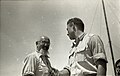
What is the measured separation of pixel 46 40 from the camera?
152 cm

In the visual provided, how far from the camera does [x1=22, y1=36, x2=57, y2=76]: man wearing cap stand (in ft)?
4.62

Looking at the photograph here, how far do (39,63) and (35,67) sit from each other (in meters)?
0.04

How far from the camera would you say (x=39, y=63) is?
1450 mm

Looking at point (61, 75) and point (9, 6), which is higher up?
point (9, 6)

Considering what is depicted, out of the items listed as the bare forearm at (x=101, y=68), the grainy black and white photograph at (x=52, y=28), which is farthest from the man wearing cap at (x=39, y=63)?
the bare forearm at (x=101, y=68)

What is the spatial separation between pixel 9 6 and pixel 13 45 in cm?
30

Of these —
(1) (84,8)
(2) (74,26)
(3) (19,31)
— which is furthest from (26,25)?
(2) (74,26)

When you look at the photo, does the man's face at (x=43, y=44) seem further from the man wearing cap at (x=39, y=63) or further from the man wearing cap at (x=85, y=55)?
the man wearing cap at (x=85, y=55)

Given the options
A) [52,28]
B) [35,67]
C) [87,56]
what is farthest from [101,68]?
[52,28]

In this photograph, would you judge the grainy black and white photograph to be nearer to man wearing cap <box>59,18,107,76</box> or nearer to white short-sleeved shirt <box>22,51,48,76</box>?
white short-sleeved shirt <box>22,51,48,76</box>

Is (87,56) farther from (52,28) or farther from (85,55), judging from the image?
(52,28)

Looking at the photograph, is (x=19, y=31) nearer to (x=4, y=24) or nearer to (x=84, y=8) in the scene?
(x=4, y=24)

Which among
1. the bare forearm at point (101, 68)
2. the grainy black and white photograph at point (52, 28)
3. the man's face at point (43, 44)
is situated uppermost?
the grainy black and white photograph at point (52, 28)

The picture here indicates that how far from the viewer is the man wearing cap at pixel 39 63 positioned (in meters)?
1.41
